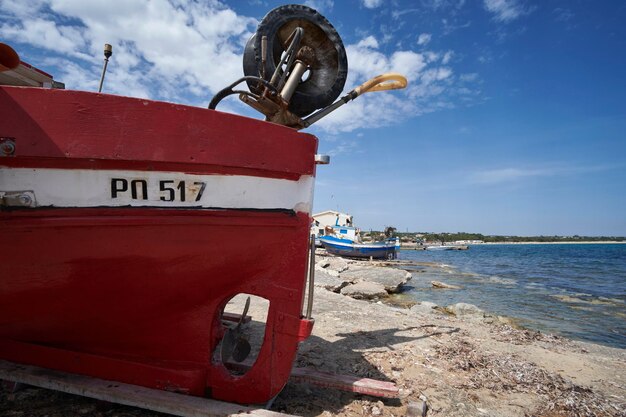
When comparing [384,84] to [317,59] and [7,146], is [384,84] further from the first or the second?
[7,146]

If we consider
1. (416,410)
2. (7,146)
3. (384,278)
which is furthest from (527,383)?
(384,278)

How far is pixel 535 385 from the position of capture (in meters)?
3.95

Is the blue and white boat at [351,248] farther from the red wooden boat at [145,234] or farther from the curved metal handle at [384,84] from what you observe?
the red wooden boat at [145,234]

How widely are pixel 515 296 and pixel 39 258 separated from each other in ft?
58.7

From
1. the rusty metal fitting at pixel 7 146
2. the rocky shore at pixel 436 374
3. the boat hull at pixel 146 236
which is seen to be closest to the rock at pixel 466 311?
the rocky shore at pixel 436 374

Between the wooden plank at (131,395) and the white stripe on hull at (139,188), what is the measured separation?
4.29 ft

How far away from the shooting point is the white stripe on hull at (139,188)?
80.6 inches

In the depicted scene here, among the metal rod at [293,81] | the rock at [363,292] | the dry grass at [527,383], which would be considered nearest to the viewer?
the dry grass at [527,383]

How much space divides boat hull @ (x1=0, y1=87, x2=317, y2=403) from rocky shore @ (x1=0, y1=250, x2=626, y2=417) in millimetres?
443

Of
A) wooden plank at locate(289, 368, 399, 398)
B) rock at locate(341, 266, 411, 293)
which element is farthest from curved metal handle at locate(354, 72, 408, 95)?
rock at locate(341, 266, 411, 293)

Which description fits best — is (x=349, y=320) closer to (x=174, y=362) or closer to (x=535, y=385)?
(x=535, y=385)

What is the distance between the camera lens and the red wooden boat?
6.72 feet

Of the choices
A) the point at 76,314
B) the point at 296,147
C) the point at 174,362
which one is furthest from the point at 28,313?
the point at 296,147

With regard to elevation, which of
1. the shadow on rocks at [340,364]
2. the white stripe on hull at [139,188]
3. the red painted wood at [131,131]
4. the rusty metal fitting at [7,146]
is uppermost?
the red painted wood at [131,131]
